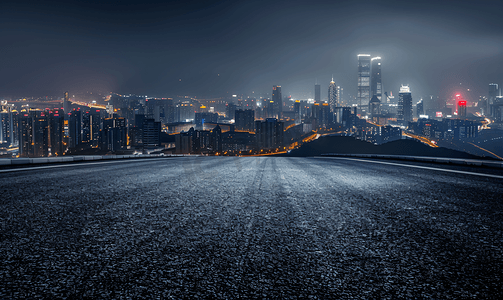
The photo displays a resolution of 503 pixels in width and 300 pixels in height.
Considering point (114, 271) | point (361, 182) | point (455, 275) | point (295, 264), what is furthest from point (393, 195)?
point (114, 271)

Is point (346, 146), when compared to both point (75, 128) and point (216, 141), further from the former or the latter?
point (75, 128)

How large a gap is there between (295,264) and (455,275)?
1.07m

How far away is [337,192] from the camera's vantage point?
14.5ft

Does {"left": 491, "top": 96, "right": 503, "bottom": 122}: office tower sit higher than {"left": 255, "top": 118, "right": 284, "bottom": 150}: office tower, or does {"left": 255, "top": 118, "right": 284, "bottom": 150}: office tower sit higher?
{"left": 491, "top": 96, "right": 503, "bottom": 122}: office tower

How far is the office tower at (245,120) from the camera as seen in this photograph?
133250mm

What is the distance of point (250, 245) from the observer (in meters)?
2.21

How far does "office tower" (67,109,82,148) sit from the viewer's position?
68.0 m

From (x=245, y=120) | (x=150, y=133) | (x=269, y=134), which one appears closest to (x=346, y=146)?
(x=269, y=134)

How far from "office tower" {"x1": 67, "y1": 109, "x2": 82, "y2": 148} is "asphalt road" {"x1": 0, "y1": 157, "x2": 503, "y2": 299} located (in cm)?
7691

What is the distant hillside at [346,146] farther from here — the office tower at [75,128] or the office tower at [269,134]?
the office tower at [75,128]

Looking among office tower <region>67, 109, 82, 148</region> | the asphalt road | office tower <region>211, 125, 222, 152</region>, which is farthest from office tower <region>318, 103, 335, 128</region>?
the asphalt road

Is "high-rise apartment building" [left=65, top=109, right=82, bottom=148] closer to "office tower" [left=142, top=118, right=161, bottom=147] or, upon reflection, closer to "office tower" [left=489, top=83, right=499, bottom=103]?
"office tower" [left=142, top=118, right=161, bottom=147]

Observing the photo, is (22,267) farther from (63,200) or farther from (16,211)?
(63,200)

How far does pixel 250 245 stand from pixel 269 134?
80.8m
